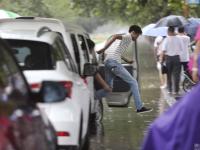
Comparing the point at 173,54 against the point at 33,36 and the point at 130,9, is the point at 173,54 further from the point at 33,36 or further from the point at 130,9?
the point at 130,9

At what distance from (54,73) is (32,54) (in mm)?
584

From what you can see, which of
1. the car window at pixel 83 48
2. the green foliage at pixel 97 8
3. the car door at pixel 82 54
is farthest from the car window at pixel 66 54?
the green foliage at pixel 97 8

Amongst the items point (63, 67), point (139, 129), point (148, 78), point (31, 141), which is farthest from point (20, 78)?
point (148, 78)

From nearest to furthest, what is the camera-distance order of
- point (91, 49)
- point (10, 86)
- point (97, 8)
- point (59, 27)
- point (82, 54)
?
1. point (10, 86)
2. point (59, 27)
3. point (82, 54)
4. point (91, 49)
5. point (97, 8)

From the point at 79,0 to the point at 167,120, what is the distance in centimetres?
3736

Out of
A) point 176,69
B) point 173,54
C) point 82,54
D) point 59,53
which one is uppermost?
point 59,53

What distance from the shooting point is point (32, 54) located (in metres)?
7.57

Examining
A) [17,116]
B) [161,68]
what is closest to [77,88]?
[17,116]

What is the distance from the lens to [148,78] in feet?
80.7

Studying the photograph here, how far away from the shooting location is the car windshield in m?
7.30

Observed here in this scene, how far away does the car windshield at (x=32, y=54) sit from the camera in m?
7.30

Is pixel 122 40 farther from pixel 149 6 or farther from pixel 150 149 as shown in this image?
pixel 149 6

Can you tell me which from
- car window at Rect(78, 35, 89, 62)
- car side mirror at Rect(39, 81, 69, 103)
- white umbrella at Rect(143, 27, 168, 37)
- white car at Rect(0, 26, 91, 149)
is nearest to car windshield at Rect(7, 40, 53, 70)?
white car at Rect(0, 26, 91, 149)

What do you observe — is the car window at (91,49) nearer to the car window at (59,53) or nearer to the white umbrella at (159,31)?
the car window at (59,53)
